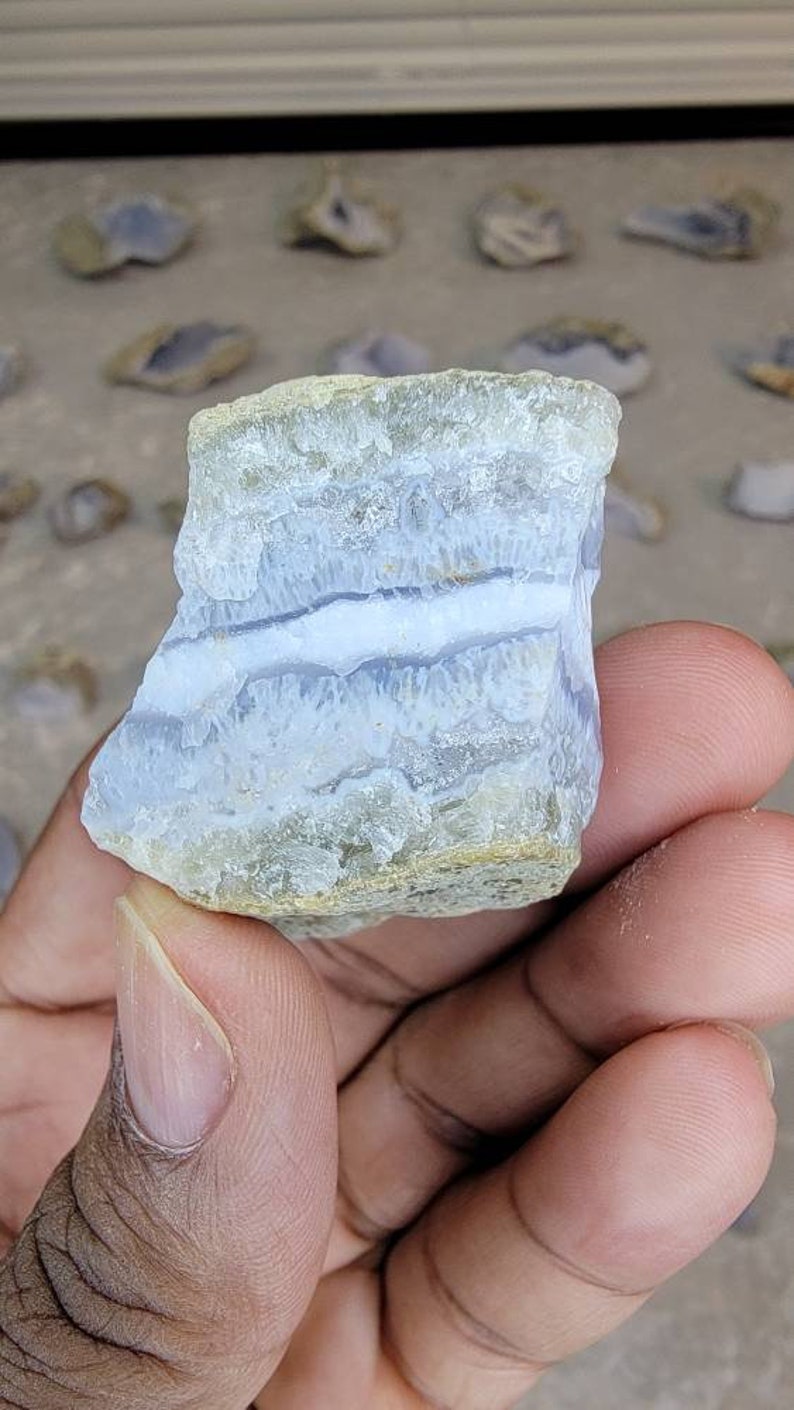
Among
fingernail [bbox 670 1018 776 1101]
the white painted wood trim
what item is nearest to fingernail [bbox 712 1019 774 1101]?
fingernail [bbox 670 1018 776 1101]

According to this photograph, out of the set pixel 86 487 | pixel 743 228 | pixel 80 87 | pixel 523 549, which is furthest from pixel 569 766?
pixel 80 87

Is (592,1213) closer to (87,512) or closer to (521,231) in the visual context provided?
(87,512)

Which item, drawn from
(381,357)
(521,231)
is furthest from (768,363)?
(381,357)

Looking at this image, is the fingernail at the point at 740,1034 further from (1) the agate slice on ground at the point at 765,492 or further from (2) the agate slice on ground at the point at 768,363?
(2) the agate slice on ground at the point at 768,363

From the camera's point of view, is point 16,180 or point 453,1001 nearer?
point 453,1001

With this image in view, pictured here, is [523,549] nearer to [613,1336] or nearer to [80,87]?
[613,1336]

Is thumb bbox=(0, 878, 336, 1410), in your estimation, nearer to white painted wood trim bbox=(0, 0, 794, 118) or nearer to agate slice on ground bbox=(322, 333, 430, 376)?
agate slice on ground bbox=(322, 333, 430, 376)
